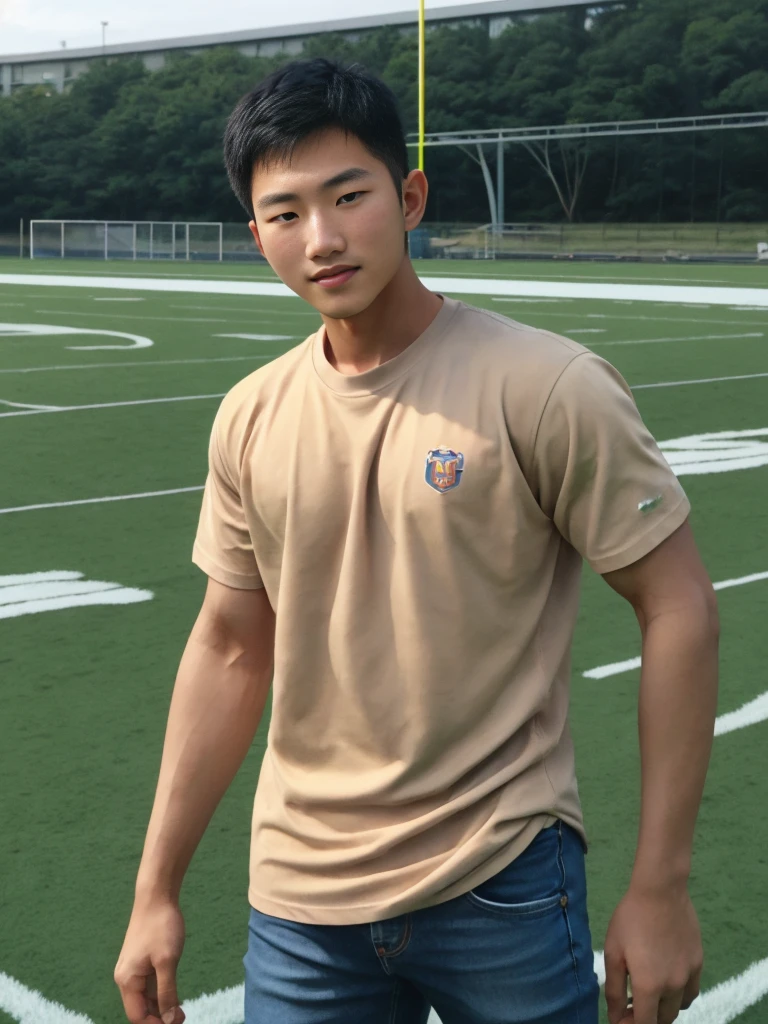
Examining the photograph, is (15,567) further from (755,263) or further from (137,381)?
(755,263)

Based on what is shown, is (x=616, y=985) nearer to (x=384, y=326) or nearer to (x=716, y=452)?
(x=384, y=326)

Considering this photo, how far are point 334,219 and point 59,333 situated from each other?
19499 millimetres

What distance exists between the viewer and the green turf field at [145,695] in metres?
3.98

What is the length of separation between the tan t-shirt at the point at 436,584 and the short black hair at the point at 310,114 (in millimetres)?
266

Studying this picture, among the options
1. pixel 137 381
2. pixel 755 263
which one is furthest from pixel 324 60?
pixel 755 263

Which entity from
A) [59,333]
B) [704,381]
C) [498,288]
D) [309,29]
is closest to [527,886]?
[704,381]

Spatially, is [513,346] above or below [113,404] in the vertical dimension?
above

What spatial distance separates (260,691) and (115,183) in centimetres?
7568

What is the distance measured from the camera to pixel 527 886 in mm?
2105

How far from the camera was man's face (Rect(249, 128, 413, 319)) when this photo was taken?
2.13 metres

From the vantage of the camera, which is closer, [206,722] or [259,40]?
[206,722]

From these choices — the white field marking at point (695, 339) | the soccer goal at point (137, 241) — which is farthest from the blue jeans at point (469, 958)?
the soccer goal at point (137, 241)

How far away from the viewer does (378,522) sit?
7.00 feet

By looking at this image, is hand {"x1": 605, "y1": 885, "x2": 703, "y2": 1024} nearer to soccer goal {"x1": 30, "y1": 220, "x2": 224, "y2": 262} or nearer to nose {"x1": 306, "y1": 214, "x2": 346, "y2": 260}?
nose {"x1": 306, "y1": 214, "x2": 346, "y2": 260}
